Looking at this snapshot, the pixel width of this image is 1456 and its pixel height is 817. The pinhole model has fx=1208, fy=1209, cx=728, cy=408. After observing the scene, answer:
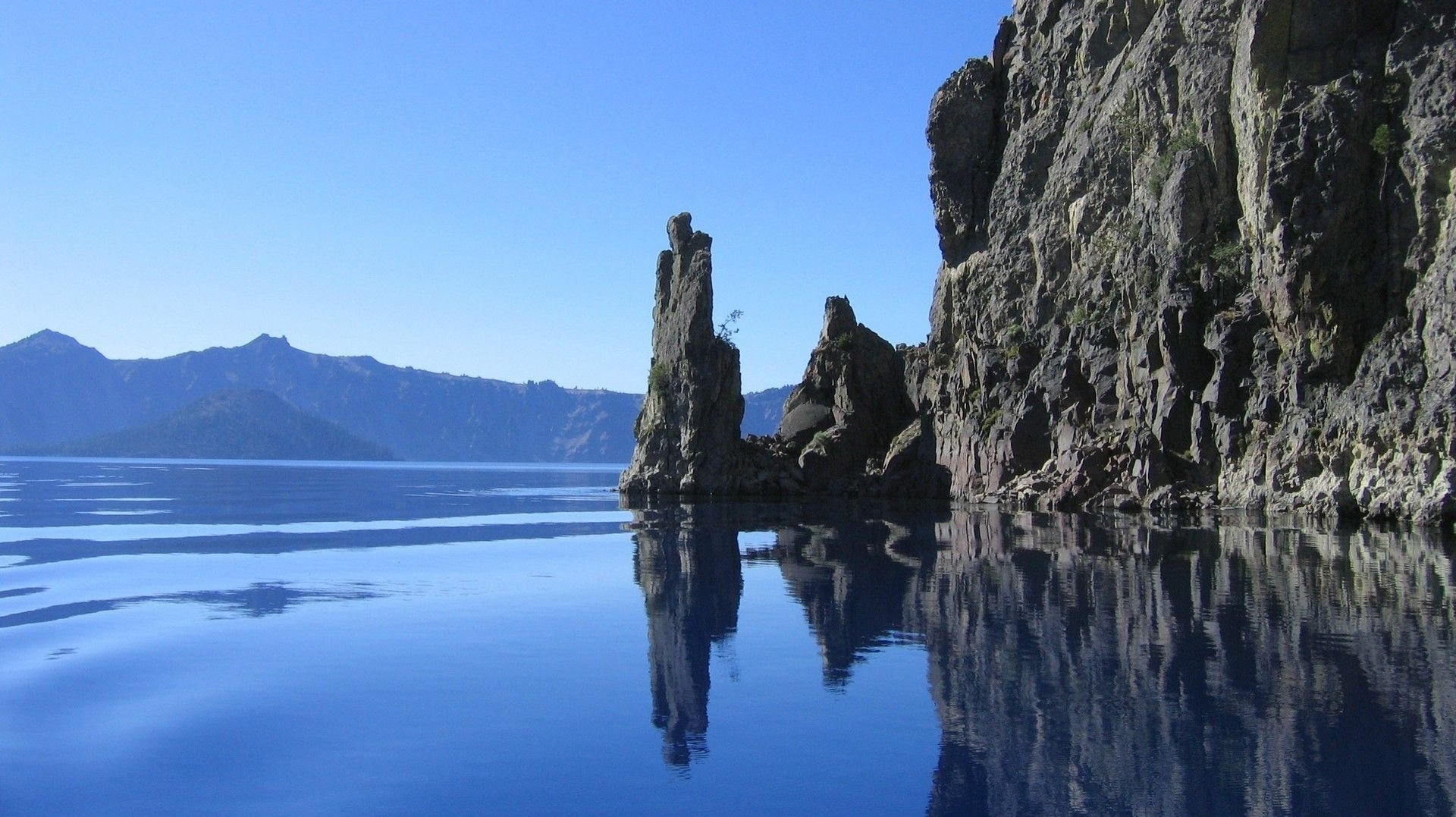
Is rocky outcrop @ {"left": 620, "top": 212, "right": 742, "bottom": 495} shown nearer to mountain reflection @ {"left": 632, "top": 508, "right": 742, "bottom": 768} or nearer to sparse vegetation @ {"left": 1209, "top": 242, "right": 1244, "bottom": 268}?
sparse vegetation @ {"left": 1209, "top": 242, "right": 1244, "bottom": 268}

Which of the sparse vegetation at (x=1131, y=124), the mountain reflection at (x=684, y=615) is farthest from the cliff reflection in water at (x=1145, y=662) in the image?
the sparse vegetation at (x=1131, y=124)

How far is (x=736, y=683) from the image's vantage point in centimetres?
1702

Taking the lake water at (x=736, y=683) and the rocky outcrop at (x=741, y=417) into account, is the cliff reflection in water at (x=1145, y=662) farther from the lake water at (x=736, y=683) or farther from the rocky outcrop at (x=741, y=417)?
the rocky outcrop at (x=741, y=417)

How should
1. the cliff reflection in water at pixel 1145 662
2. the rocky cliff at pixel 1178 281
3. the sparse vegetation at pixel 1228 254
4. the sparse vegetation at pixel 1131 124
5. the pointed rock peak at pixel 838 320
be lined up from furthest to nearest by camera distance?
the pointed rock peak at pixel 838 320 < the sparse vegetation at pixel 1131 124 < the sparse vegetation at pixel 1228 254 < the rocky cliff at pixel 1178 281 < the cliff reflection in water at pixel 1145 662

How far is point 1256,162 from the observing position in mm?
61250

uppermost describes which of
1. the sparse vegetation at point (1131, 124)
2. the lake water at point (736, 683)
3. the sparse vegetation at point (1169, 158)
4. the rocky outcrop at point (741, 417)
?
the sparse vegetation at point (1131, 124)

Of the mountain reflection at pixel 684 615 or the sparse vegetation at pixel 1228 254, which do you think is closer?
the mountain reflection at pixel 684 615

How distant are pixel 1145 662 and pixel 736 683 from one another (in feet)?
19.6

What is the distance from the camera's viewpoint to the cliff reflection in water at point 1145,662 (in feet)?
38.5

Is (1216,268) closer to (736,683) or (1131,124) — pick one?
(1131,124)

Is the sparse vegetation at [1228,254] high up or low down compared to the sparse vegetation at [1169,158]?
down

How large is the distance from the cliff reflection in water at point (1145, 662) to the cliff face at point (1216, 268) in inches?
689

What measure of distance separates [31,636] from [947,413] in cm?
7558

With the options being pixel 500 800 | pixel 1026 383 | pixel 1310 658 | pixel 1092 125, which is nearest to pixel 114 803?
pixel 500 800
